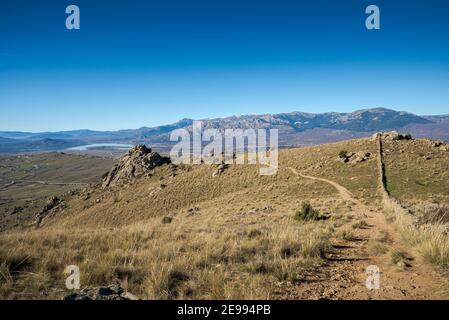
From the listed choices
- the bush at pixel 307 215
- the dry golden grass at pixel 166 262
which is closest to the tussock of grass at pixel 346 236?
the dry golden grass at pixel 166 262

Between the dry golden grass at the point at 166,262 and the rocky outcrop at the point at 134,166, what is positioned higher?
the dry golden grass at the point at 166,262

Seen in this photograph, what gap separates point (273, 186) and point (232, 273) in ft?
121

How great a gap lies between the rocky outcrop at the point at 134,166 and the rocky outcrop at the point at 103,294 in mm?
69165

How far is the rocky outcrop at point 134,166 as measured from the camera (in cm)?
7550

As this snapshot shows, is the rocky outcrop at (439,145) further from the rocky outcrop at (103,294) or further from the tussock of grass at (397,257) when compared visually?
the rocky outcrop at (103,294)

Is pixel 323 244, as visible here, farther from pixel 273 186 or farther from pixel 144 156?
pixel 144 156

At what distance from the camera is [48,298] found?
5.72 meters

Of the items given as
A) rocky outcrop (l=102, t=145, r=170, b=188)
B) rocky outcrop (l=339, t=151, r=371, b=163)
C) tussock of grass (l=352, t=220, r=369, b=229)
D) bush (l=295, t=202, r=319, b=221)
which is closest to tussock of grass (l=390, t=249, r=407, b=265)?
tussock of grass (l=352, t=220, r=369, b=229)

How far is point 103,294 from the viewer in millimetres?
5875

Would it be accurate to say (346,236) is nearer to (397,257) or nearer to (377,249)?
(377,249)

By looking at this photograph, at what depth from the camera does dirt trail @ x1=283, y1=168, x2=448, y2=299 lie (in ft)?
21.9

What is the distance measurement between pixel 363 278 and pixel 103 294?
5744 millimetres

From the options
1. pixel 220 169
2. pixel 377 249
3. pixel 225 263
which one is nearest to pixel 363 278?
pixel 377 249
